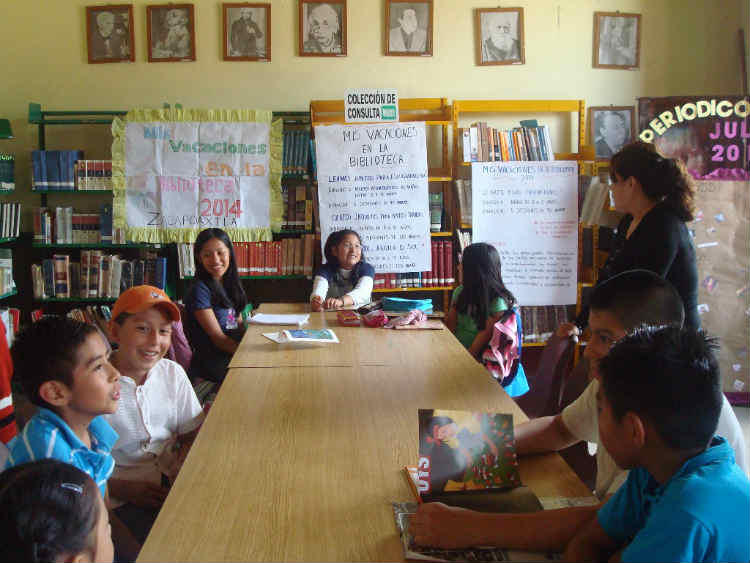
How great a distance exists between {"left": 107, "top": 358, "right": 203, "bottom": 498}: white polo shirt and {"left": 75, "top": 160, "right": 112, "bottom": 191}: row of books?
275cm

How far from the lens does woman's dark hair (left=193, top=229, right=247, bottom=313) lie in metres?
3.08

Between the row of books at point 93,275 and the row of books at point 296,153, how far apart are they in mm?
1031

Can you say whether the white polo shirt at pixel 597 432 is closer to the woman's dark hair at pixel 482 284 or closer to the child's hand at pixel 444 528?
the child's hand at pixel 444 528

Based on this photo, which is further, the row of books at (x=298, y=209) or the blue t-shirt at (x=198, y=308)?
the row of books at (x=298, y=209)

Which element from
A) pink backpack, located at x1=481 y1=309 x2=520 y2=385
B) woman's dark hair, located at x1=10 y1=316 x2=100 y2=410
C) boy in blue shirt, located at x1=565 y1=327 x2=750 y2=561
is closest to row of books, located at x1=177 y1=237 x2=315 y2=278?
pink backpack, located at x1=481 y1=309 x2=520 y2=385

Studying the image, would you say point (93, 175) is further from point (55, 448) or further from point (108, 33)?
point (55, 448)

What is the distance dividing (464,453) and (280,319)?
74.4 inches

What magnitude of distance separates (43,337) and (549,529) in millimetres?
1137

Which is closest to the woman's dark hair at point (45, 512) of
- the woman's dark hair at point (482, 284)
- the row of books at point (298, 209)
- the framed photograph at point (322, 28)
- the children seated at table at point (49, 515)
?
the children seated at table at point (49, 515)

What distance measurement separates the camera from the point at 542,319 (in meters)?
4.49

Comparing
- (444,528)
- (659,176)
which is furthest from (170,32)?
(444,528)

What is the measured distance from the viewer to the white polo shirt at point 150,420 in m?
1.72

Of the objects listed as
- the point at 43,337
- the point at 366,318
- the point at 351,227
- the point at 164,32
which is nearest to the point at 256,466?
the point at 43,337

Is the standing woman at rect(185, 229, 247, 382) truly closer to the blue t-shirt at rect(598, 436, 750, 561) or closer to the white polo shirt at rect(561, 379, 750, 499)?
the white polo shirt at rect(561, 379, 750, 499)
